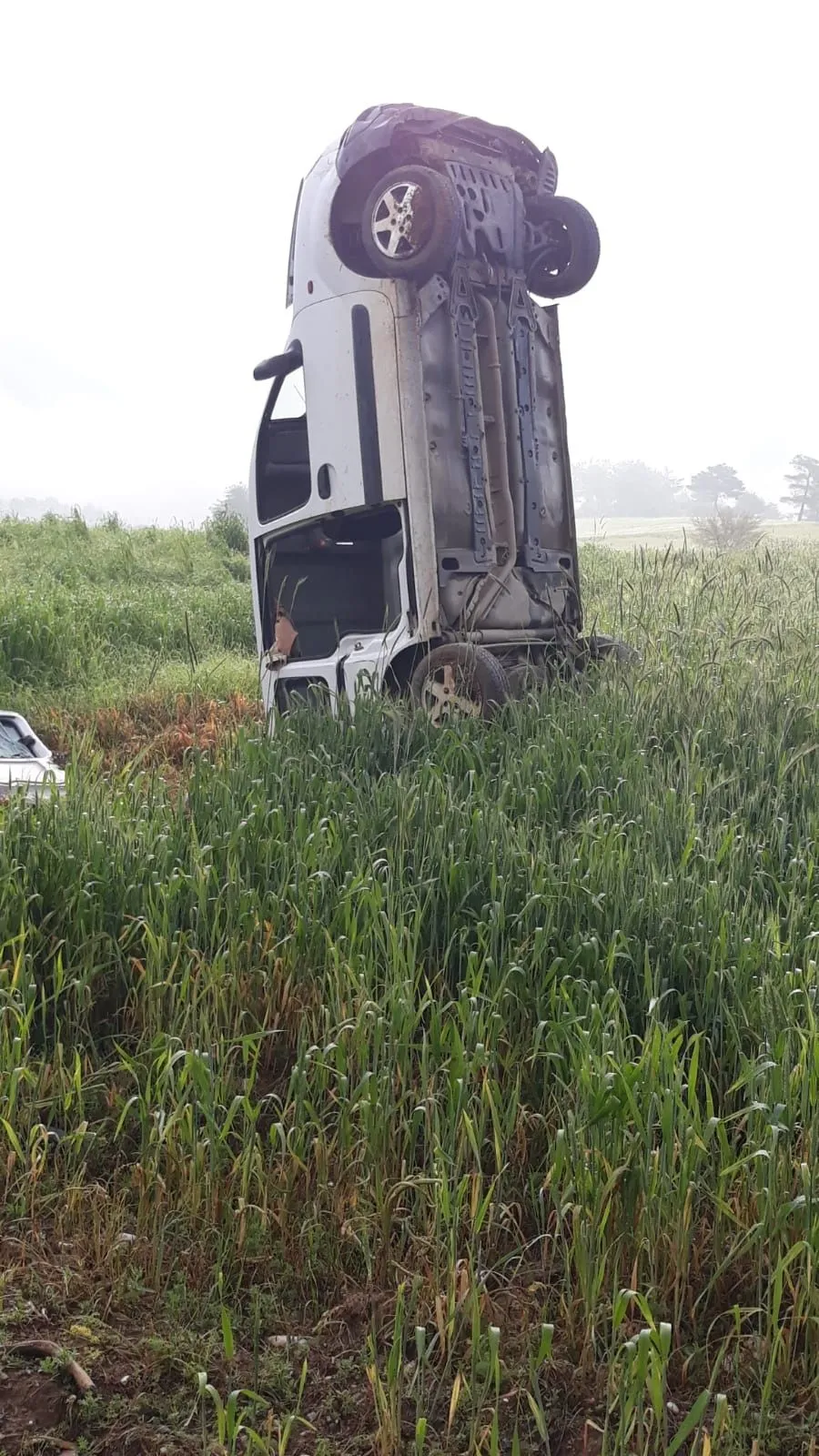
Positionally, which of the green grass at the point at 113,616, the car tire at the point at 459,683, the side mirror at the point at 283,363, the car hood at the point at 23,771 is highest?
the side mirror at the point at 283,363

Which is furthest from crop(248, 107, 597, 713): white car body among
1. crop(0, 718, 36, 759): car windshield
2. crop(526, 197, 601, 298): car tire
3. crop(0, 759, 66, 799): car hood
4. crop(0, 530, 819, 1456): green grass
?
crop(0, 530, 819, 1456): green grass

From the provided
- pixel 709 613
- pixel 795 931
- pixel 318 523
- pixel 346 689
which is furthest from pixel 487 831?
pixel 709 613

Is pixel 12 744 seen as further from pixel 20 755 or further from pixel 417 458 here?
pixel 417 458

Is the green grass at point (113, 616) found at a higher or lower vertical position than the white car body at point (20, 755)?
higher

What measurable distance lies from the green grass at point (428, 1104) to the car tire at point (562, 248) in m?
3.92

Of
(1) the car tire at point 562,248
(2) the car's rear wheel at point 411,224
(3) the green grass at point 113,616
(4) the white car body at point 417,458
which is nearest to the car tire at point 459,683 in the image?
(4) the white car body at point 417,458

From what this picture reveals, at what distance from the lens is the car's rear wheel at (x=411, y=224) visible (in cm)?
655

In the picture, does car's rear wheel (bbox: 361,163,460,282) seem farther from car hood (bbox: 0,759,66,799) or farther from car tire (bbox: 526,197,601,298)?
car hood (bbox: 0,759,66,799)

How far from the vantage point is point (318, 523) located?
7.40 metres

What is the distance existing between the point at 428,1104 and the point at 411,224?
522cm

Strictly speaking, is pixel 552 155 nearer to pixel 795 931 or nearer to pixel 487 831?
pixel 487 831

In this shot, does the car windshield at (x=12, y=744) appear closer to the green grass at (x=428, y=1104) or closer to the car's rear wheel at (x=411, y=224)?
the green grass at (x=428, y=1104)

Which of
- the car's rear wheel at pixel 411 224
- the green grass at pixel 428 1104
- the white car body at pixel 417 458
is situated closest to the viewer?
the green grass at pixel 428 1104

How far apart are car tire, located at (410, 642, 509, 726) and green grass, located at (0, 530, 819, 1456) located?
1268mm
